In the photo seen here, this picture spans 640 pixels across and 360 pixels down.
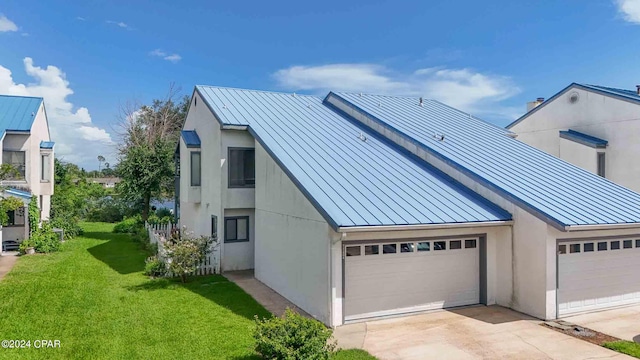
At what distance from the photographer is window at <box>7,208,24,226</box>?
21.4 m

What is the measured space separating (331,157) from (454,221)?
4599mm

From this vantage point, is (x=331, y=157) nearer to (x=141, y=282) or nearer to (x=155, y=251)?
(x=141, y=282)

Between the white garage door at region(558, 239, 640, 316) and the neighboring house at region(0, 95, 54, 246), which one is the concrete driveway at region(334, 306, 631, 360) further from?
the neighboring house at region(0, 95, 54, 246)

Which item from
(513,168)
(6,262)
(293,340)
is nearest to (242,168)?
(513,168)

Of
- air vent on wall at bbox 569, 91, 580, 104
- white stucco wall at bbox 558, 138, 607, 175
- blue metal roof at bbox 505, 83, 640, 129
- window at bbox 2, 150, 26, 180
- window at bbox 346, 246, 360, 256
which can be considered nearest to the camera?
window at bbox 346, 246, 360, 256

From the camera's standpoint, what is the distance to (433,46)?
23.8 metres

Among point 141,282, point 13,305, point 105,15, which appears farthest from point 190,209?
point 105,15

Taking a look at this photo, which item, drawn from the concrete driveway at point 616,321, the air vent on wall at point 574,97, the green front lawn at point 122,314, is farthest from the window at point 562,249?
the air vent on wall at point 574,97

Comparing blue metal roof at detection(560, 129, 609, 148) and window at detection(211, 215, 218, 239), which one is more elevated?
blue metal roof at detection(560, 129, 609, 148)

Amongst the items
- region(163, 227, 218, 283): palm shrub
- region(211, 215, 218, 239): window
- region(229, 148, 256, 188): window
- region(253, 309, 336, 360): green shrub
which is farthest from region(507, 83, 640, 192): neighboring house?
region(253, 309, 336, 360): green shrub

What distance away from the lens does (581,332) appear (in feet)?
31.6

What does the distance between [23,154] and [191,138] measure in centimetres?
1016

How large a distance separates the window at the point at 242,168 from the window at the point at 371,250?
7.21 metres

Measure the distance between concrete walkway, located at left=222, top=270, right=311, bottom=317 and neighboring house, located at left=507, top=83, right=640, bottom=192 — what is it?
17010 millimetres
